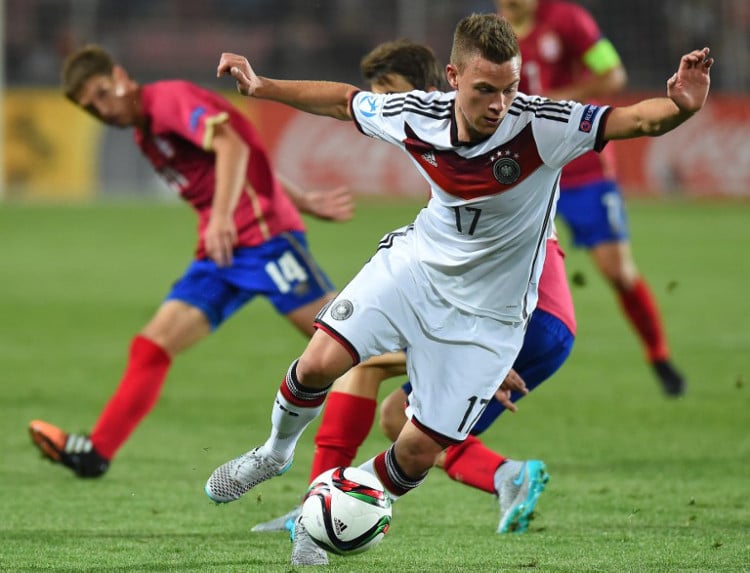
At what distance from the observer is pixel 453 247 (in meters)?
4.61

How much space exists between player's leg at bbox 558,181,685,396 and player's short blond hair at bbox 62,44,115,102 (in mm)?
3523

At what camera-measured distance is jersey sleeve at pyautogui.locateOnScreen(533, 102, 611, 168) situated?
14.0 ft

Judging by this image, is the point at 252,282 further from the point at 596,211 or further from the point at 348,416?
the point at 596,211

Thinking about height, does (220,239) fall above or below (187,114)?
below

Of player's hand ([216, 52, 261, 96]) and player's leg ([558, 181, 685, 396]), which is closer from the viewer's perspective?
player's hand ([216, 52, 261, 96])

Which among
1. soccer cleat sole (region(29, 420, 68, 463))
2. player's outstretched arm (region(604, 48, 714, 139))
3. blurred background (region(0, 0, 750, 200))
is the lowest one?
blurred background (region(0, 0, 750, 200))

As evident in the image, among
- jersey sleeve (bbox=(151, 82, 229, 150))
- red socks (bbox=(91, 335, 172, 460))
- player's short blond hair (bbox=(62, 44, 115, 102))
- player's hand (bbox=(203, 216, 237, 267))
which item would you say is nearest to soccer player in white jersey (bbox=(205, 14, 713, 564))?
player's hand (bbox=(203, 216, 237, 267))

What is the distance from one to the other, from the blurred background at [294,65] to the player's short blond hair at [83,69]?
1618 centimetres

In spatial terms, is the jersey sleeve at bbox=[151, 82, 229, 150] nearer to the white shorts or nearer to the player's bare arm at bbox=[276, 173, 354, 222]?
the player's bare arm at bbox=[276, 173, 354, 222]

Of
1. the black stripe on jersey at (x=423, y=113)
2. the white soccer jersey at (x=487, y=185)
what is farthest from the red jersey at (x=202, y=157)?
the black stripe on jersey at (x=423, y=113)

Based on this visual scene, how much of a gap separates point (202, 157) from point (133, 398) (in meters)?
1.19

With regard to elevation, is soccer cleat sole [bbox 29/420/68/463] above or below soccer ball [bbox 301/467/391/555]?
below

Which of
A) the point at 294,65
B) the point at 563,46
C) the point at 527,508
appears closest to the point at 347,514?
the point at 527,508

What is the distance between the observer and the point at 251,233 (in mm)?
6523
